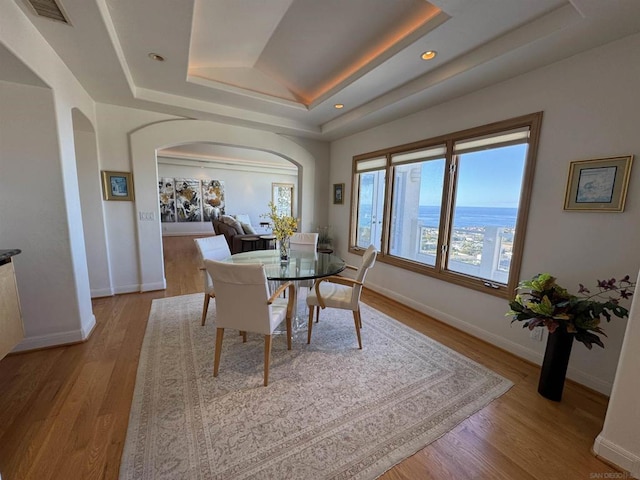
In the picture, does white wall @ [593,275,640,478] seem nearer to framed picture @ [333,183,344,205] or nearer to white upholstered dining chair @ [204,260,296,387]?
white upholstered dining chair @ [204,260,296,387]

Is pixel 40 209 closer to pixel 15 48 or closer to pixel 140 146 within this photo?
pixel 15 48

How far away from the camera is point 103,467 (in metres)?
1.30

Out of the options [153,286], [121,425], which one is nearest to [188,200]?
[153,286]

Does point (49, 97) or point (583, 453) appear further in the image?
point (49, 97)

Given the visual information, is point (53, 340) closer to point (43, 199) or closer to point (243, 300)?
point (43, 199)

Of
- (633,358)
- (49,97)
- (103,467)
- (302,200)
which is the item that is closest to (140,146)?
(49,97)

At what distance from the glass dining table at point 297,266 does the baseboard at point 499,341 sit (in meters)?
1.28

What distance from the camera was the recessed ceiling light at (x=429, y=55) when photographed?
213cm

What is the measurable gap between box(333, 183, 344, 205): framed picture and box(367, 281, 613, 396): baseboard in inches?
68.6

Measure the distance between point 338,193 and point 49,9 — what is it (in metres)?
3.75

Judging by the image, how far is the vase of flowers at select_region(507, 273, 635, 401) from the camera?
5.51 feet

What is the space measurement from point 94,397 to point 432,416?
2242 mm

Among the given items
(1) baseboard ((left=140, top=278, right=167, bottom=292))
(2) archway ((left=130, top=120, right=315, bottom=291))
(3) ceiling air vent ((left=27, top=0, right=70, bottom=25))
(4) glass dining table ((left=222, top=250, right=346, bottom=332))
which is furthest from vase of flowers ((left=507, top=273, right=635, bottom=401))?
(1) baseboard ((left=140, top=278, right=167, bottom=292))

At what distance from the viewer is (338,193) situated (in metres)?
4.73
